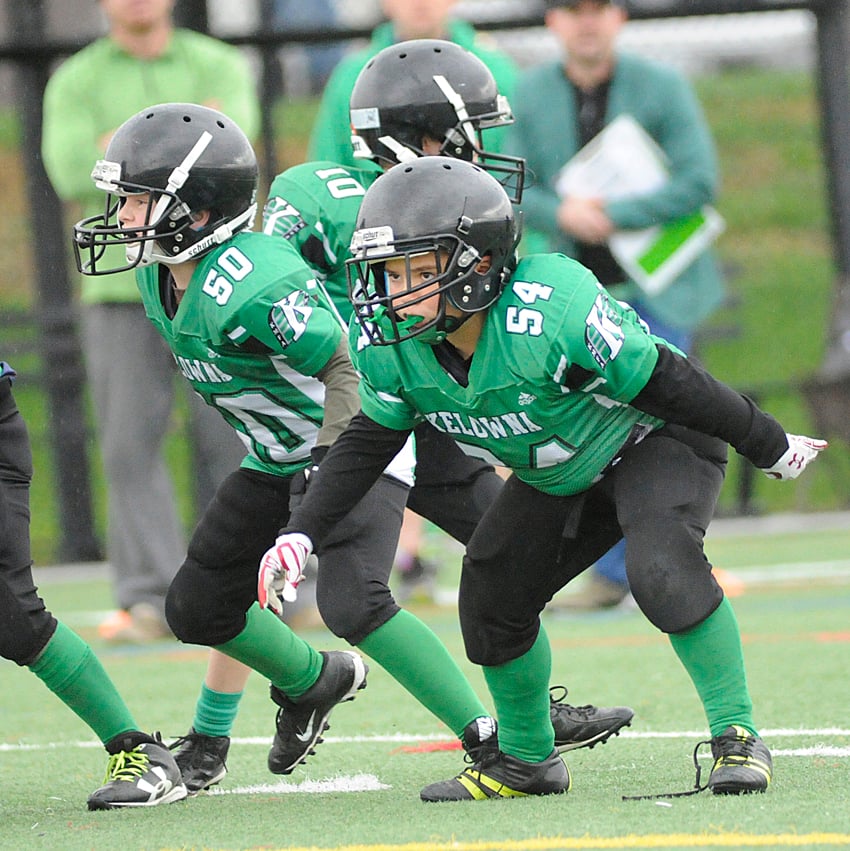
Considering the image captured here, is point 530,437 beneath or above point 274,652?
above

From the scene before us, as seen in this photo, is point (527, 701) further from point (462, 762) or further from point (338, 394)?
point (338, 394)

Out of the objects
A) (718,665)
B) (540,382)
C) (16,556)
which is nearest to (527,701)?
(718,665)

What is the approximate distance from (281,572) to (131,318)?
11.5 feet

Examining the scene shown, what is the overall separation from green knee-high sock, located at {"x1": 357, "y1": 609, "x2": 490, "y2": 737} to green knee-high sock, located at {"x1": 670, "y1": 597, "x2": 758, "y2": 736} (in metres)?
0.65

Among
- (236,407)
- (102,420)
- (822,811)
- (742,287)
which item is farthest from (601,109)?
(742,287)

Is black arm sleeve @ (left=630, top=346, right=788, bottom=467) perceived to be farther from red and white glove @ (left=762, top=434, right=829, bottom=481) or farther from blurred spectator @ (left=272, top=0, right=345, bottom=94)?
blurred spectator @ (left=272, top=0, right=345, bottom=94)

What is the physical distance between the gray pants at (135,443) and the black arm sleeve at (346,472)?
10.3 feet

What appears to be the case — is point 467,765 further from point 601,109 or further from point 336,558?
point 601,109

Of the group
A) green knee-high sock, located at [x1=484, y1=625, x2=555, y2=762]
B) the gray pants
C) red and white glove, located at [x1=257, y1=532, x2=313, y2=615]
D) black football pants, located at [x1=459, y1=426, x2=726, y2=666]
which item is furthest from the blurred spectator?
red and white glove, located at [x1=257, y1=532, x2=313, y2=615]

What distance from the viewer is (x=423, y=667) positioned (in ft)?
13.9

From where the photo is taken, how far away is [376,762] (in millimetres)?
4516

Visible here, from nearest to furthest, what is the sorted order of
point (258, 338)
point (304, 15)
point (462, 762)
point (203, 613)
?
point (258, 338)
point (203, 613)
point (462, 762)
point (304, 15)

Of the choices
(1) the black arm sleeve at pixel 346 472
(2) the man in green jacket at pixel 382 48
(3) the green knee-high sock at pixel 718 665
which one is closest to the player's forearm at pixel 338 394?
(1) the black arm sleeve at pixel 346 472

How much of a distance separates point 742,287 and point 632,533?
33.7ft
